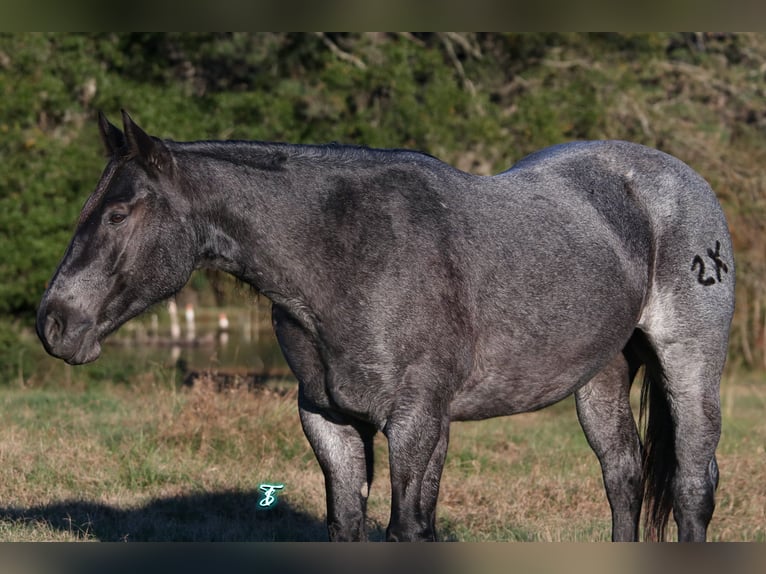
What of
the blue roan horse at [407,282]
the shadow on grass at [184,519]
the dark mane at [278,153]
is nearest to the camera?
the blue roan horse at [407,282]

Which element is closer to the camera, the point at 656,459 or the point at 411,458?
the point at 411,458

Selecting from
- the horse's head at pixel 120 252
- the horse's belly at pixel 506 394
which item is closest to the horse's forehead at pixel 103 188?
the horse's head at pixel 120 252

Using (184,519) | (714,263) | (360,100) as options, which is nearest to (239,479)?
(184,519)

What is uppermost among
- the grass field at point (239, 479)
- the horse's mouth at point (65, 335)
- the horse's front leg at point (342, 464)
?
the horse's mouth at point (65, 335)

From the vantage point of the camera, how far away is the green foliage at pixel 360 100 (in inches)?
538

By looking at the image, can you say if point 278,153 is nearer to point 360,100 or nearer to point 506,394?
point 506,394

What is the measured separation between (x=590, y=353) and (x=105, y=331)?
2349 mm

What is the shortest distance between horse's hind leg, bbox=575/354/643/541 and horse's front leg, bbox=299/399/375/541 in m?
1.63

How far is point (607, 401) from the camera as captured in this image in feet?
20.0

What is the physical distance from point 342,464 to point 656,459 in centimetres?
201

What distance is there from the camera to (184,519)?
7.08 metres

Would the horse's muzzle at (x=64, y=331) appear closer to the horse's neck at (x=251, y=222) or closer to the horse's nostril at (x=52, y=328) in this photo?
the horse's nostril at (x=52, y=328)

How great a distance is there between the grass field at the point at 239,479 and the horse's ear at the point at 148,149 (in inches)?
93.3

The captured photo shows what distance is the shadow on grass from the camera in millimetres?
6398
